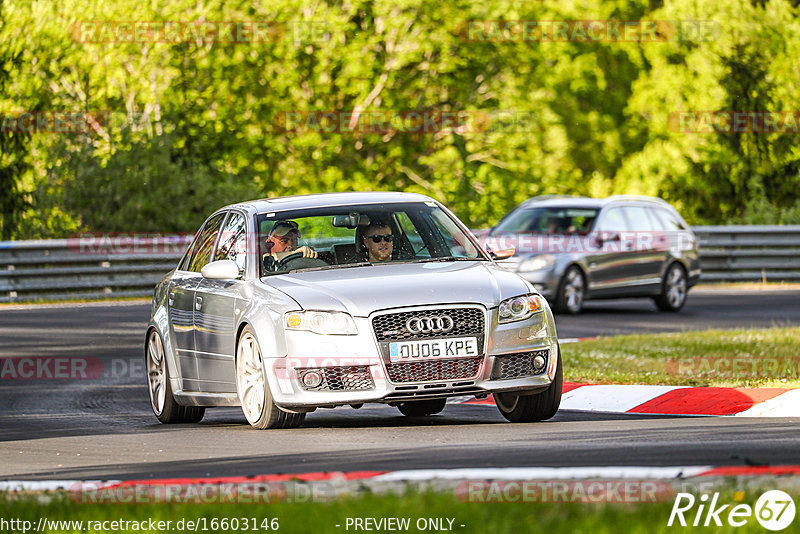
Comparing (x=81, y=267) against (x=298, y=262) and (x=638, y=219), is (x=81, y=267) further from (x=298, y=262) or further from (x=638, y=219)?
(x=298, y=262)

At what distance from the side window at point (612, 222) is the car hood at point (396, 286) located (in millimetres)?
13565

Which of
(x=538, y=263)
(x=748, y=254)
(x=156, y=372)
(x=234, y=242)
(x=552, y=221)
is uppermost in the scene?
(x=234, y=242)

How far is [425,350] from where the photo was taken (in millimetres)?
9883

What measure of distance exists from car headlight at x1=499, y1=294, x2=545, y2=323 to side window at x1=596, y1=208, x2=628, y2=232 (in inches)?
546

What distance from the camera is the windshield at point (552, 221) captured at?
78.7 feet

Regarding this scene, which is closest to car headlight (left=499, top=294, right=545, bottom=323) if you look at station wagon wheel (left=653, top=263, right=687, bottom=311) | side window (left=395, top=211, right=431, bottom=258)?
side window (left=395, top=211, right=431, bottom=258)

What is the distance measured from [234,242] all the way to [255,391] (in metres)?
1.45

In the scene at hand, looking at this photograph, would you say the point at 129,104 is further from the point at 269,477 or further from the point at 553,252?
the point at 269,477

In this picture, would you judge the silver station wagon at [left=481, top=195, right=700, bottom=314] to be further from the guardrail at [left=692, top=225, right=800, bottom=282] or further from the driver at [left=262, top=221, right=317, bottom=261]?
the driver at [left=262, top=221, right=317, bottom=261]

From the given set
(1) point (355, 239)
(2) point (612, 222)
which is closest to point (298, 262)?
(1) point (355, 239)

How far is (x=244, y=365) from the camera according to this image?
1059 cm

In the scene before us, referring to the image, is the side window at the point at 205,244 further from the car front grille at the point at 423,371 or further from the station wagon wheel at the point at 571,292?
the station wagon wheel at the point at 571,292

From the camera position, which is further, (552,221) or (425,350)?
(552,221)

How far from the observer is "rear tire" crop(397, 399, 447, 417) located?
11906 mm
